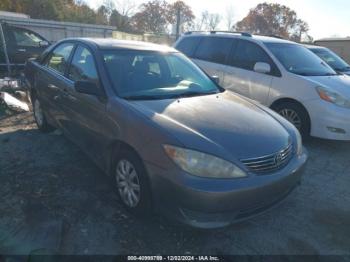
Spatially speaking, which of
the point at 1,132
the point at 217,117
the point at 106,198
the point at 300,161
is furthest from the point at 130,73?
the point at 1,132

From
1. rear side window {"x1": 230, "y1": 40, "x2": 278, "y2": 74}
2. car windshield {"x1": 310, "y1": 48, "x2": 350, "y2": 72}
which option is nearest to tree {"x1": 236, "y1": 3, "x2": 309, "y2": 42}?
car windshield {"x1": 310, "y1": 48, "x2": 350, "y2": 72}

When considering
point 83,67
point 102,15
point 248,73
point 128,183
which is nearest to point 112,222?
point 128,183

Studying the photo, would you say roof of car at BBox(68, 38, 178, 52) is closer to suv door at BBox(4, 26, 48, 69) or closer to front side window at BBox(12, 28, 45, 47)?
suv door at BBox(4, 26, 48, 69)

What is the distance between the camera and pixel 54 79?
4332mm

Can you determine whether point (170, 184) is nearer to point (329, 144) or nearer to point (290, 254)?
point (290, 254)

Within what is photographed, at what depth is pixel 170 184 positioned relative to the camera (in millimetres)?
2455

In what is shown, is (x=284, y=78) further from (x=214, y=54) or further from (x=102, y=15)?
(x=102, y=15)

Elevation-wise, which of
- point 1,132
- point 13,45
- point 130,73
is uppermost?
point 130,73

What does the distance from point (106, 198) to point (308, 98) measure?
→ 3.55 m

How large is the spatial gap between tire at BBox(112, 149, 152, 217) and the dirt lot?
0.16m

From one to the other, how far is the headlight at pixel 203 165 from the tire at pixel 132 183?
16.0 inches

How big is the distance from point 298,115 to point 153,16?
4645 centimetres

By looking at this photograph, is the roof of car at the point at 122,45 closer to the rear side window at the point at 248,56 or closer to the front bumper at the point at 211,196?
the front bumper at the point at 211,196

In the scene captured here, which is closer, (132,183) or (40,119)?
(132,183)
